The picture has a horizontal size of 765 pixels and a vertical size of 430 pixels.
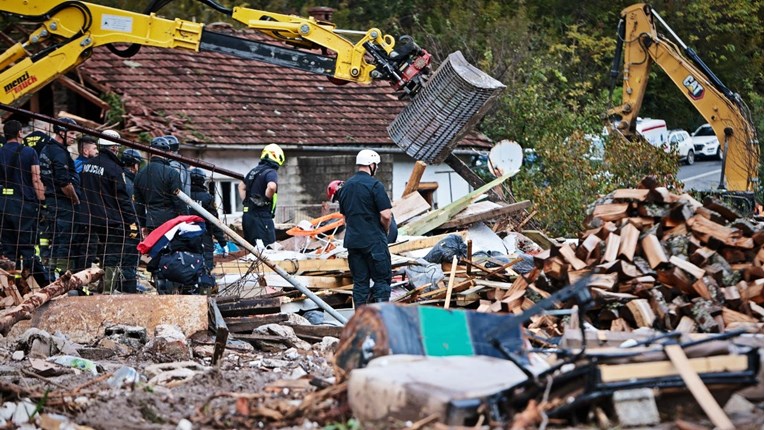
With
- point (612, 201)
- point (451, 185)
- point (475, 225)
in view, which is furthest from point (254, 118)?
point (612, 201)

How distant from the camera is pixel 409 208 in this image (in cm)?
1872

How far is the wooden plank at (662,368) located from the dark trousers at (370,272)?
6.10 meters

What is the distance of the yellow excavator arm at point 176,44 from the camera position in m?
15.7

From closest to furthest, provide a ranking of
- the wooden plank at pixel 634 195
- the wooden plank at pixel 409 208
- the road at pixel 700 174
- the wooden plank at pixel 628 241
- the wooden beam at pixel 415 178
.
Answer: the wooden plank at pixel 628 241 → the wooden plank at pixel 634 195 → the wooden plank at pixel 409 208 → the wooden beam at pixel 415 178 → the road at pixel 700 174

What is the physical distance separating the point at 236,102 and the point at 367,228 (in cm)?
1278

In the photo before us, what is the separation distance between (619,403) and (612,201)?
527cm

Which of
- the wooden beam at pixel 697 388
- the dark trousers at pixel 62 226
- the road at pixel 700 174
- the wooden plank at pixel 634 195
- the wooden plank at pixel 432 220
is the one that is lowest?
the wooden beam at pixel 697 388

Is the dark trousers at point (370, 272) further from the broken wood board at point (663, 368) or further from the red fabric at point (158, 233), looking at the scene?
the broken wood board at point (663, 368)

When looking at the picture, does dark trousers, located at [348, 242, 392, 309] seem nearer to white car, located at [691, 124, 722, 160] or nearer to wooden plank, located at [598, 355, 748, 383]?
wooden plank, located at [598, 355, 748, 383]

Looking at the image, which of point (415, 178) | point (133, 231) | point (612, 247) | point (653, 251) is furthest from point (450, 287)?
point (415, 178)

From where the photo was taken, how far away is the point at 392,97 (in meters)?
29.0

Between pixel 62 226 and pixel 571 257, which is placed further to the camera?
pixel 62 226

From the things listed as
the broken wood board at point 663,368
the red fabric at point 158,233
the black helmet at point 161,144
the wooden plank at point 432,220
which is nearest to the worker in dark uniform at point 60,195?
the black helmet at point 161,144

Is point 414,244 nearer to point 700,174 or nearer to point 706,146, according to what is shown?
point 700,174
